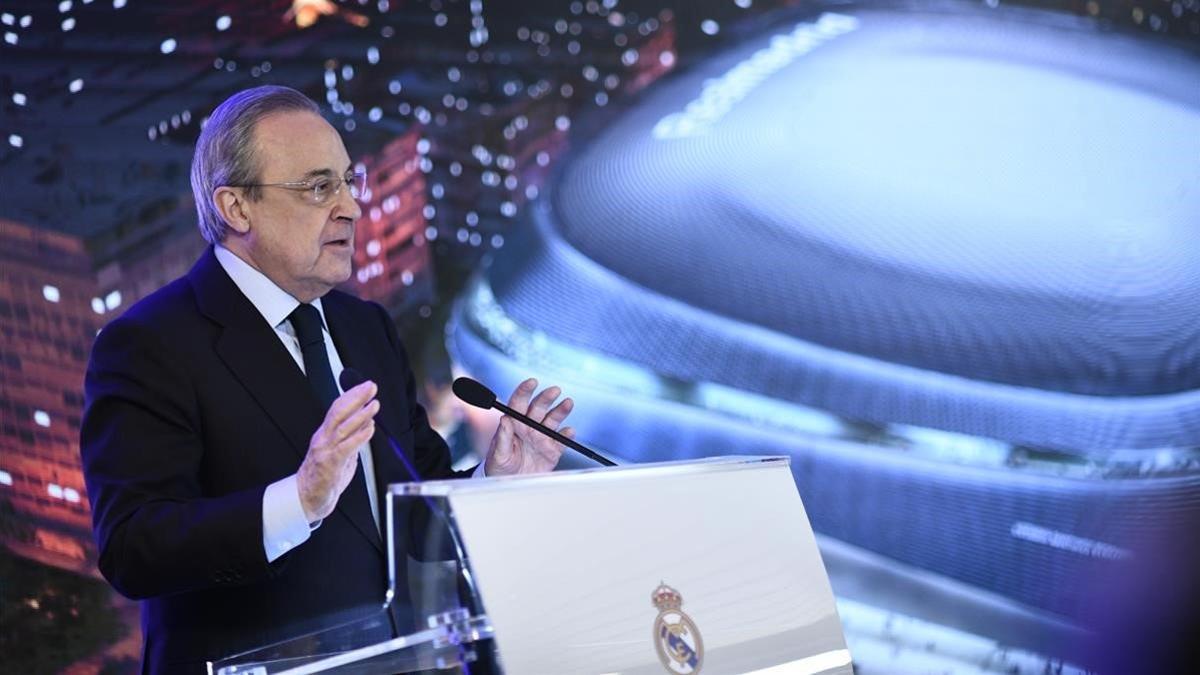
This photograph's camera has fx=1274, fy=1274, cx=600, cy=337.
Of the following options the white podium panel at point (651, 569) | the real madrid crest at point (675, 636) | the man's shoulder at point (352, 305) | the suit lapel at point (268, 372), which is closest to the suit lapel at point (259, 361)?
the suit lapel at point (268, 372)

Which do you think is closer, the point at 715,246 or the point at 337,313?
the point at 337,313

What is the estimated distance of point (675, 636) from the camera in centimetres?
132

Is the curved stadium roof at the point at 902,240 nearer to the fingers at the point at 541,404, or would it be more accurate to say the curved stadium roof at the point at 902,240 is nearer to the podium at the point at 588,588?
the fingers at the point at 541,404

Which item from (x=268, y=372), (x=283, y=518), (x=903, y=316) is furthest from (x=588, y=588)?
(x=903, y=316)

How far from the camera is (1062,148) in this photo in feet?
13.0

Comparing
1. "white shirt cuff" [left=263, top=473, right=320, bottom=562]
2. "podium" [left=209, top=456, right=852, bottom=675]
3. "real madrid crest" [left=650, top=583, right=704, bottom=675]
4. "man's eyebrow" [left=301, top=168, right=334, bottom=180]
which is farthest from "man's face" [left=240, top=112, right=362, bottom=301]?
"real madrid crest" [left=650, top=583, right=704, bottom=675]

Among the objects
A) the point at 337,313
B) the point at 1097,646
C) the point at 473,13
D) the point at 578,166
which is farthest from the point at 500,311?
the point at 1097,646

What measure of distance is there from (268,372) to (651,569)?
714 mm

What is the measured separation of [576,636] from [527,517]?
12cm

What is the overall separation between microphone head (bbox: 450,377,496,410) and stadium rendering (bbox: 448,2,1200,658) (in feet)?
6.32

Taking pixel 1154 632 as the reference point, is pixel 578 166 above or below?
above

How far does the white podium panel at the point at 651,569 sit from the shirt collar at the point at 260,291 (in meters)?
0.67

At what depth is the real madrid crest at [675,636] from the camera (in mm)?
1296

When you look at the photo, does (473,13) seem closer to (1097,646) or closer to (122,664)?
(122,664)
